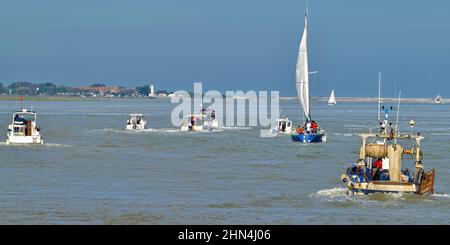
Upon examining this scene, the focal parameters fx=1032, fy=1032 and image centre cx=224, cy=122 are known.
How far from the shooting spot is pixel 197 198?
42469 mm

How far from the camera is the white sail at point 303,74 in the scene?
9929cm

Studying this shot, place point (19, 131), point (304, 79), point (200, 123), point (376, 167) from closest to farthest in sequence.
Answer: point (376, 167)
point (19, 131)
point (304, 79)
point (200, 123)

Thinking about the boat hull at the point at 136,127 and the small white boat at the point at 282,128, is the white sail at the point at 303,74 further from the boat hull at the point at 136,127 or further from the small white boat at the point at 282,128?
the boat hull at the point at 136,127

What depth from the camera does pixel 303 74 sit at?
332 ft

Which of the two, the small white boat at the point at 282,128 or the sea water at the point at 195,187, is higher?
the small white boat at the point at 282,128

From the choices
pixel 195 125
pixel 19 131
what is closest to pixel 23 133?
pixel 19 131

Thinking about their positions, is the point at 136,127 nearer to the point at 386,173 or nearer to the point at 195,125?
the point at 195,125

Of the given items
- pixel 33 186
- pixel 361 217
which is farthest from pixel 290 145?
pixel 361 217

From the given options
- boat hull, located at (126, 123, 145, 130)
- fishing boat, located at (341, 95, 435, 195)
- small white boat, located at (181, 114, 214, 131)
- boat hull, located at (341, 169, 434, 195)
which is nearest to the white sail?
small white boat, located at (181, 114, 214, 131)

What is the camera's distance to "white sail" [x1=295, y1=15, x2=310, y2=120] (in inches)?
3909

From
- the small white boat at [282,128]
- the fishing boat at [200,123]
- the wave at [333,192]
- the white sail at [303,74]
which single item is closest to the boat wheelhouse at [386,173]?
the wave at [333,192]

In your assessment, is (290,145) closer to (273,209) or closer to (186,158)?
(186,158)
